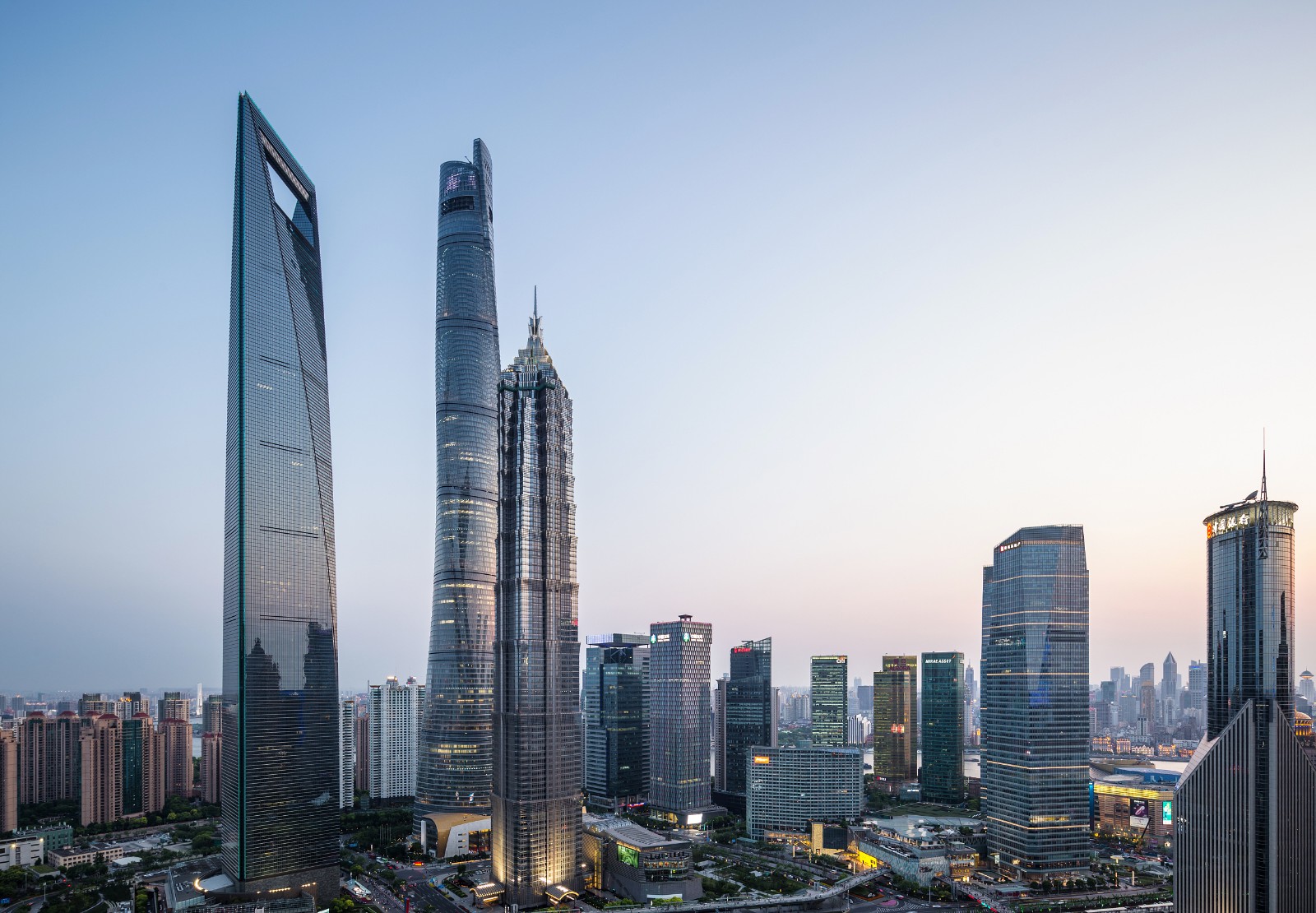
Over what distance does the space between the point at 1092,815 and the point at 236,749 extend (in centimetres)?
9166

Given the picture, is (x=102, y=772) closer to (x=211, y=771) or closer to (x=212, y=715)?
(x=211, y=771)

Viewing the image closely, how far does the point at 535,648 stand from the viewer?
76.6 metres

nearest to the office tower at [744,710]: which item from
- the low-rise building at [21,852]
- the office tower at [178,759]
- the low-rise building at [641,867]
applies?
the low-rise building at [641,867]

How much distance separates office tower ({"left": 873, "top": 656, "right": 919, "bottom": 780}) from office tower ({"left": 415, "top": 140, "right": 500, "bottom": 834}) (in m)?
68.4

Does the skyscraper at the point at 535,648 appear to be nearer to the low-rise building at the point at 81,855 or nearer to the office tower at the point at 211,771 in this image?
the low-rise building at the point at 81,855

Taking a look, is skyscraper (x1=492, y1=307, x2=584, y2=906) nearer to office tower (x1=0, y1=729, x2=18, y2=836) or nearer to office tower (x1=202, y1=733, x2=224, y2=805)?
office tower (x1=0, y1=729, x2=18, y2=836)

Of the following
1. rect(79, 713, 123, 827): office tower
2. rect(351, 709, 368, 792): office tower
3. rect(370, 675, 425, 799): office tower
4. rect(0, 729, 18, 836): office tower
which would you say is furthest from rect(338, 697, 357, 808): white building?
rect(0, 729, 18, 836): office tower

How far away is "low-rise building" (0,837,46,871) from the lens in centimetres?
7925

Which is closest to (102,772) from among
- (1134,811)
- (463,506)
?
(463,506)

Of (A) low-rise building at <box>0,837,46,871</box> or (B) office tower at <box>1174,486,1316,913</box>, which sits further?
(A) low-rise building at <box>0,837,46,871</box>

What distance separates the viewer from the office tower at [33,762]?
10394 centimetres

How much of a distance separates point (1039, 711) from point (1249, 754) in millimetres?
34143

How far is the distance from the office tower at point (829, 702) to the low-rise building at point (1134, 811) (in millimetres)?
41160

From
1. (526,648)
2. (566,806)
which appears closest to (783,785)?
(566,806)
